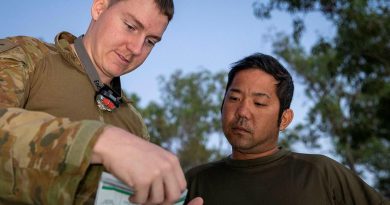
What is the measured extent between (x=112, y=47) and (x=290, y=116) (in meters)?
1.95

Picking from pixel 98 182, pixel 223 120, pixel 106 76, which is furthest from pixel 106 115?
pixel 223 120

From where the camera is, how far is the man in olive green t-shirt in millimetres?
2926

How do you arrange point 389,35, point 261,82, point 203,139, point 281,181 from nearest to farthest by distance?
point 281,181 < point 261,82 < point 389,35 < point 203,139

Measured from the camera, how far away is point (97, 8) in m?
2.05

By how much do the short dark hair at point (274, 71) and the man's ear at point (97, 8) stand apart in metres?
1.60

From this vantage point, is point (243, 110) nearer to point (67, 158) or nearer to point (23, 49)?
point (23, 49)

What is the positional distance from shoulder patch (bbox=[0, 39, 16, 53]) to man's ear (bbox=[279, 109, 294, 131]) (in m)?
2.32

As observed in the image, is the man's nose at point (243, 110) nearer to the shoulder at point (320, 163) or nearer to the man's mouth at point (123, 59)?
the shoulder at point (320, 163)

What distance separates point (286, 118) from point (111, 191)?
2634mm

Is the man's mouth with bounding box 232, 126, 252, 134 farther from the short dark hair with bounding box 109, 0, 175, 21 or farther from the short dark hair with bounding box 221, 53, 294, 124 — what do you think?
the short dark hair with bounding box 109, 0, 175, 21

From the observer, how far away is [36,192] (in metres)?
Answer: 0.94

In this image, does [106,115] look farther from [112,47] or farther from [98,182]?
[98,182]

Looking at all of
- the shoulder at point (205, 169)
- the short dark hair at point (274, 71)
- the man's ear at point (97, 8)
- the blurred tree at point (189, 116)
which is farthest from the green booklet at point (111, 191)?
the blurred tree at point (189, 116)

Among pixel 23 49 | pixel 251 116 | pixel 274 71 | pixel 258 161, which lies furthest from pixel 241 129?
pixel 23 49
